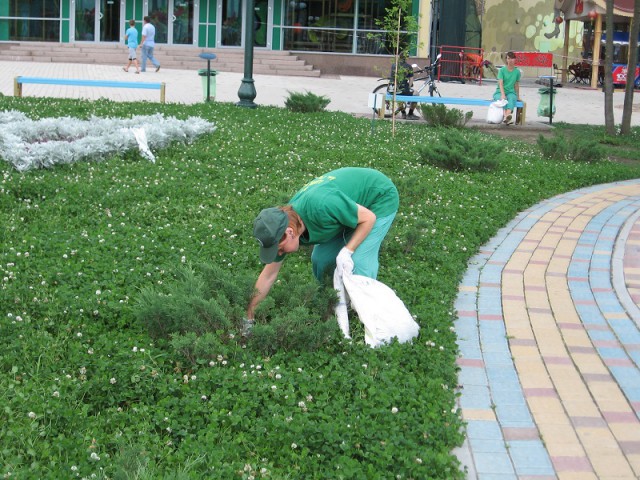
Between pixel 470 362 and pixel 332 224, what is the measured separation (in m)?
1.18

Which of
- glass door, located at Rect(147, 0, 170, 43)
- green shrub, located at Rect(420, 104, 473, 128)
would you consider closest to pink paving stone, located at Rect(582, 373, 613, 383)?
green shrub, located at Rect(420, 104, 473, 128)

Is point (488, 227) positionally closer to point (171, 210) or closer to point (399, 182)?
point (399, 182)

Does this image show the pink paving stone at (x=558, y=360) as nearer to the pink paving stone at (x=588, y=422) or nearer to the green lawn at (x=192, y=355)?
the green lawn at (x=192, y=355)

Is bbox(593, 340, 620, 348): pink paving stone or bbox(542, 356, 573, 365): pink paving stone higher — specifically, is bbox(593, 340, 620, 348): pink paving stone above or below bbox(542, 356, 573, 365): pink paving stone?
above

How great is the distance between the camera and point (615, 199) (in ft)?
35.8

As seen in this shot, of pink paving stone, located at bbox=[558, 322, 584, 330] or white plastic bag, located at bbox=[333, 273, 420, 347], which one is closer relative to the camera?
white plastic bag, located at bbox=[333, 273, 420, 347]

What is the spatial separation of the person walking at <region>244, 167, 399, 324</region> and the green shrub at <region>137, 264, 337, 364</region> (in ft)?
0.40

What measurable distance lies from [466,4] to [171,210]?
29522mm

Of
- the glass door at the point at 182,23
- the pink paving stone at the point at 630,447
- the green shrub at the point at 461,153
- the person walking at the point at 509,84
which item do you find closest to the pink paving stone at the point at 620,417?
the pink paving stone at the point at 630,447

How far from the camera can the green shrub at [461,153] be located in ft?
38.0

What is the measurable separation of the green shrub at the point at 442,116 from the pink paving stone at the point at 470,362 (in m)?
11.3

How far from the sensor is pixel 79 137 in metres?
11.8

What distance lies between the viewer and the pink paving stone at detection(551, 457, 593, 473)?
414 cm

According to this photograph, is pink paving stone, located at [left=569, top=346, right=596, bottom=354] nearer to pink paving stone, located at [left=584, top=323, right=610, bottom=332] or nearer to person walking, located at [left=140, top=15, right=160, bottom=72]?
pink paving stone, located at [left=584, top=323, right=610, bottom=332]
